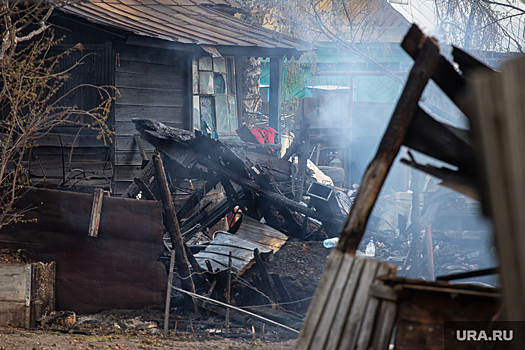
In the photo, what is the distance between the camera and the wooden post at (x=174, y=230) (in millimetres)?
6516

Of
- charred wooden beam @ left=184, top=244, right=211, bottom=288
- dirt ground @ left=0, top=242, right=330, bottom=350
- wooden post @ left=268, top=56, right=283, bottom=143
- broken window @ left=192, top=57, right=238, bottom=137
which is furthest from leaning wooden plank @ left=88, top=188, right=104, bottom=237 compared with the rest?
wooden post @ left=268, top=56, right=283, bottom=143

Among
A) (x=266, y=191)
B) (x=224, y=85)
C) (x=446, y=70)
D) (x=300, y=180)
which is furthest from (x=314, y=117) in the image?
(x=446, y=70)

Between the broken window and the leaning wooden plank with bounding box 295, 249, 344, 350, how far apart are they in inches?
380

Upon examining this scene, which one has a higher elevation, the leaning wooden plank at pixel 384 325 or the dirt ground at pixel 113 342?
the leaning wooden plank at pixel 384 325

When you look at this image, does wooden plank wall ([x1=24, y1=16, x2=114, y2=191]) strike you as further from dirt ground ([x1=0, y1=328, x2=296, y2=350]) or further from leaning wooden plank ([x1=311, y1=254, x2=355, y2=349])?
leaning wooden plank ([x1=311, y1=254, x2=355, y2=349])

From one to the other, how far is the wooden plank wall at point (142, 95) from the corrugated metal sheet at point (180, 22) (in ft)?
2.39

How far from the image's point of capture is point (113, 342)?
520 centimetres

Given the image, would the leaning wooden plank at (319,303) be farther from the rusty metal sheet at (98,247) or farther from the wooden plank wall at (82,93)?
the wooden plank wall at (82,93)

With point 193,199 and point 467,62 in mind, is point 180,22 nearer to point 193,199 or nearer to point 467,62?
point 193,199

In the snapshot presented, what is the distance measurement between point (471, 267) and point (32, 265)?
761 cm

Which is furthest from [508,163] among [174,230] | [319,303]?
[174,230]

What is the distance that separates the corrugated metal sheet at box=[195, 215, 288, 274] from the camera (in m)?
7.39

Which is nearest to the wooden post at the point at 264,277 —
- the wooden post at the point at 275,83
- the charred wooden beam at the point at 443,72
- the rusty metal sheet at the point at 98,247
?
the rusty metal sheet at the point at 98,247

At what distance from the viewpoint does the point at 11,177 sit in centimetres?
657
